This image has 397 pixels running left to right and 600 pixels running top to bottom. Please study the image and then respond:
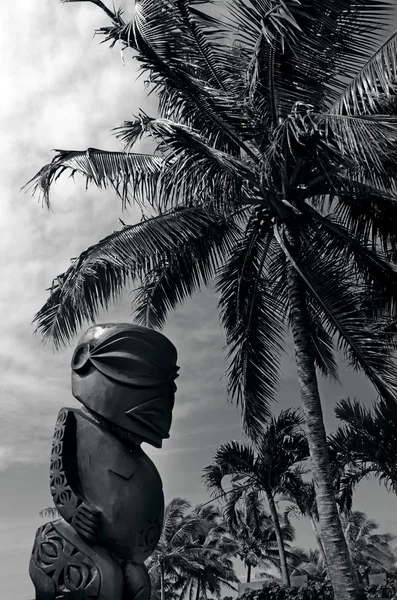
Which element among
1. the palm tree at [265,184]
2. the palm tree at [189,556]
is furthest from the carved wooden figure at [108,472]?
the palm tree at [189,556]

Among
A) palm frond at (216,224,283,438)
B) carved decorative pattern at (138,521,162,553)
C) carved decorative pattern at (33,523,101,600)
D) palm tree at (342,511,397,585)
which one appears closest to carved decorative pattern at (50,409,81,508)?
carved decorative pattern at (33,523,101,600)

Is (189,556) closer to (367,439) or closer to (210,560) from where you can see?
(210,560)

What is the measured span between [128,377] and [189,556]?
87.3 feet

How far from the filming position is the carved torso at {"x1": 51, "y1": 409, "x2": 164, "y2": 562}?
184 inches

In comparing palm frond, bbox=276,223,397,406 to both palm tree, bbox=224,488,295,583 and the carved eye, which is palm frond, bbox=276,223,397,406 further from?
palm tree, bbox=224,488,295,583

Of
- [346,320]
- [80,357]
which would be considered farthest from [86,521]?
[346,320]

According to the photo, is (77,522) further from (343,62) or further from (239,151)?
(343,62)

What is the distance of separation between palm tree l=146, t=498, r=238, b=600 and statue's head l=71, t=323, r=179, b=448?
73.4 ft

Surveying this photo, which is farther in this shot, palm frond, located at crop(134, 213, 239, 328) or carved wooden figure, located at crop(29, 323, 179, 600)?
palm frond, located at crop(134, 213, 239, 328)

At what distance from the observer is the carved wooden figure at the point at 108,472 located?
4.61 m

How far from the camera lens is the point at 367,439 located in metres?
14.5

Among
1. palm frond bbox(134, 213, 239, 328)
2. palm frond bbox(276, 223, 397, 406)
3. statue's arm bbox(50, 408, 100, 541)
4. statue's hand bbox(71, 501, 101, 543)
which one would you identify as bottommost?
statue's hand bbox(71, 501, 101, 543)

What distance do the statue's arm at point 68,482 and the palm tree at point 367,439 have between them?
10384mm

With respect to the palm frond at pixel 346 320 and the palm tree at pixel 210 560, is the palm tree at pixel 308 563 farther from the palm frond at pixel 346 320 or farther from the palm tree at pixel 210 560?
the palm frond at pixel 346 320
